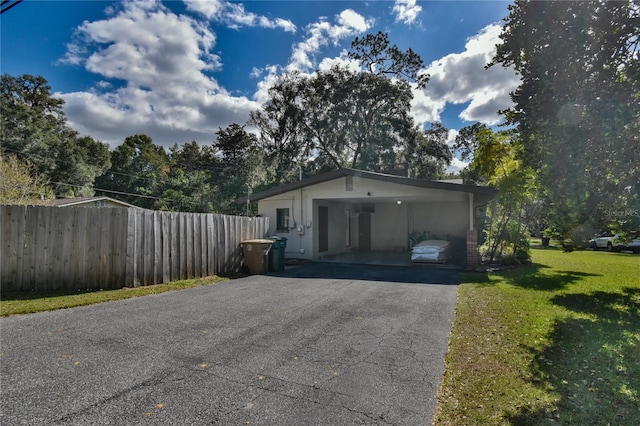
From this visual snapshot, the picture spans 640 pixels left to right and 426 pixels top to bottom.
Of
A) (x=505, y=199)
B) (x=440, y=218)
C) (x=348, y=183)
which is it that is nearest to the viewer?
(x=505, y=199)

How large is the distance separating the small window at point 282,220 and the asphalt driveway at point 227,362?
7772 mm

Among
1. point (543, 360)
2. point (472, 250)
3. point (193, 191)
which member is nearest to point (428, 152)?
point (193, 191)

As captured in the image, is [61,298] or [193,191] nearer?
[61,298]

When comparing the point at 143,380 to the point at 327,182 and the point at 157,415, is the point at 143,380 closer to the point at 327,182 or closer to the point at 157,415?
the point at 157,415

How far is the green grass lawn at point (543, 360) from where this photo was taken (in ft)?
9.07

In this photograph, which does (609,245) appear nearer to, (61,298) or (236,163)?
(236,163)

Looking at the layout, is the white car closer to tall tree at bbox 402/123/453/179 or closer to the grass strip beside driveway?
tall tree at bbox 402/123/453/179

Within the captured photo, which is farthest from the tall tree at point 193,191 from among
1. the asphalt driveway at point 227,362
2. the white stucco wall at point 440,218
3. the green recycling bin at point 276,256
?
the asphalt driveway at point 227,362

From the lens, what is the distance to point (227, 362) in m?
3.65

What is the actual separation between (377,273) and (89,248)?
24.8ft

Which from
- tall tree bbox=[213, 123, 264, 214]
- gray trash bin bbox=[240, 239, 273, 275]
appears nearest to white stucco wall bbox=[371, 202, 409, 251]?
gray trash bin bbox=[240, 239, 273, 275]

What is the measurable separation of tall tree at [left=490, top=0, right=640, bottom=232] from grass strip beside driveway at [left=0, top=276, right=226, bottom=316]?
813 centimetres

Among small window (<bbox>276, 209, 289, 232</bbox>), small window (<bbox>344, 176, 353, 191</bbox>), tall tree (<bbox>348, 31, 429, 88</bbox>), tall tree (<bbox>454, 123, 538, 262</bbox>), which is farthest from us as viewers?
tall tree (<bbox>348, 31, 429, 88</bbox>)

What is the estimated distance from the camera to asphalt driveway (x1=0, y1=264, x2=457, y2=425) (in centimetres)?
269
